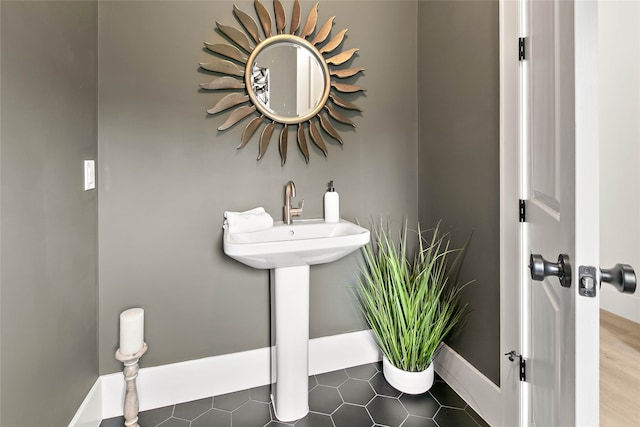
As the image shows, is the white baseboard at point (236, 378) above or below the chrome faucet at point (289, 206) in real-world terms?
below

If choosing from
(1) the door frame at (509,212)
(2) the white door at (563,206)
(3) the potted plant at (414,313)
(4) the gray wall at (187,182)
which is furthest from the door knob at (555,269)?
(4) the gray wall at (187,182)

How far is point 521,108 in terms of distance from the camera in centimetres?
131

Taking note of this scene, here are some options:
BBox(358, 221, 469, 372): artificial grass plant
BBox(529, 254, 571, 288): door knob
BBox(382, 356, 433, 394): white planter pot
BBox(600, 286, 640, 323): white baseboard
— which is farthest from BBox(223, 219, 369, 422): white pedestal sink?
BBox(600, 286, 640, 323): white baseboard

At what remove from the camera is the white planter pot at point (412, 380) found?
1769 mm

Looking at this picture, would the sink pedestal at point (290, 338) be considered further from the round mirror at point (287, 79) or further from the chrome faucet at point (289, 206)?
the round mirror at point (287, 79)

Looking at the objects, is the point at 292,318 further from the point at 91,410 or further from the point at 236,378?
Result: the point at 91,410

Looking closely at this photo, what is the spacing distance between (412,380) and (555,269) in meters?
1.28

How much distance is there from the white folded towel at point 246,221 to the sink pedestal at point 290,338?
236mm

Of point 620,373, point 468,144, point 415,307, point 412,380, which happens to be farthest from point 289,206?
point 620,373

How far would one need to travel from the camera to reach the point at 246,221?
1.66 meters

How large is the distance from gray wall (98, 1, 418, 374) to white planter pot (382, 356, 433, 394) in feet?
1.29

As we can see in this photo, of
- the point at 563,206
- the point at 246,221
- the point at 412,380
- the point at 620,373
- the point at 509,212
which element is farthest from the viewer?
the point at 412,380

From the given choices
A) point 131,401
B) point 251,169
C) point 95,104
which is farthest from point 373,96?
point 131,401

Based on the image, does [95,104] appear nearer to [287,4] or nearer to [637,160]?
[287,4]
